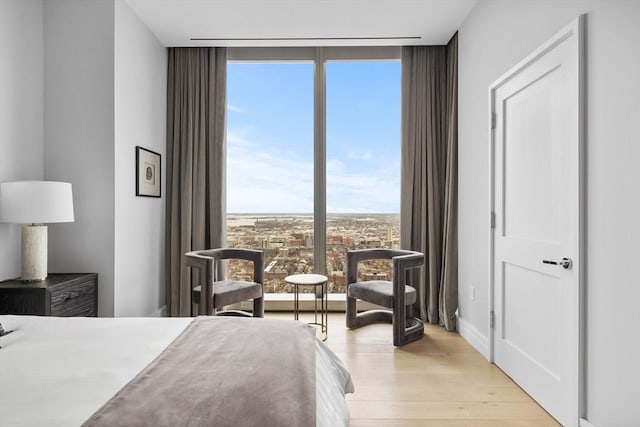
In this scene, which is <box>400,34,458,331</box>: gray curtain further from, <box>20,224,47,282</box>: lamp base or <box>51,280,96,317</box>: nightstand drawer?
<box>20,224,47,282</box>: lamp base

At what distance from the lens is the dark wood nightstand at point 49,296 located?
2.24 metres

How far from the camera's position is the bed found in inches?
36.8

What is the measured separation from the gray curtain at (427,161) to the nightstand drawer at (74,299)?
2.77m

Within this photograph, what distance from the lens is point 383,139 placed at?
4.00m

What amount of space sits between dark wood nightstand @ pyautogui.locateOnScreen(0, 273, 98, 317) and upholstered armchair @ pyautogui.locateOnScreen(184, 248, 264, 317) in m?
0.78

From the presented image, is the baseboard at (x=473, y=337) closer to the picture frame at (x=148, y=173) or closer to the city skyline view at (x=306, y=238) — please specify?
the city skyline view at (x=306, y=238)

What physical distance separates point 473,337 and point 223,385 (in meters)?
2.60

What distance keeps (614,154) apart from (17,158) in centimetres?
352

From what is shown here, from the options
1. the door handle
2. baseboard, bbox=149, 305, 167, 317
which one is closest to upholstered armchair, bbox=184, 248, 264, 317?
baseboard, bbox=149, 305, 167, 317

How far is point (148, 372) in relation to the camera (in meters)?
1.17

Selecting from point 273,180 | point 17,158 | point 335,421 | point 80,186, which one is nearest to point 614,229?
point 335,421

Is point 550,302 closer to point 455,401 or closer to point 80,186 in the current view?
point 455,401

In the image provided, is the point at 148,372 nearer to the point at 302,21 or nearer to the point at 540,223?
the point at 540,223

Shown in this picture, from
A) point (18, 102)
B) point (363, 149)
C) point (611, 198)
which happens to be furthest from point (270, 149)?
point (611, 198)
